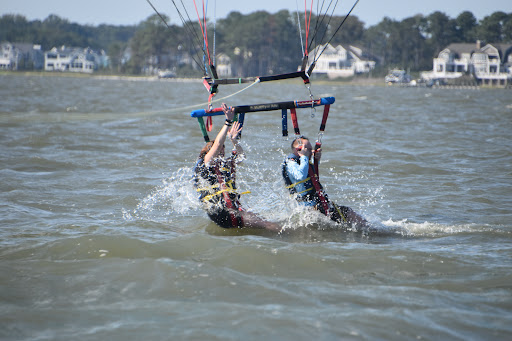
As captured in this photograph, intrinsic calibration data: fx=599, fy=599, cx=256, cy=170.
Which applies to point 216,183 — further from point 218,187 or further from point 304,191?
point 304,191

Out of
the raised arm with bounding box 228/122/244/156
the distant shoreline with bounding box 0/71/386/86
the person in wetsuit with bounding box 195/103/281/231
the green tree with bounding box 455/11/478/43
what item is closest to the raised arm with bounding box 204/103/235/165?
the person in wetsuit with bounding box 195/103/281/231

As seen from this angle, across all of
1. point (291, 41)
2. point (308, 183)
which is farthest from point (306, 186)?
point (291, 41)

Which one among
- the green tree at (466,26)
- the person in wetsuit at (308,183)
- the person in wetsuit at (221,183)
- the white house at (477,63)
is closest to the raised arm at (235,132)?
the person in wetsuit at (221,183)

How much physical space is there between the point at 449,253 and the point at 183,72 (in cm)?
14075

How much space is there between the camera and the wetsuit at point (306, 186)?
290 inches

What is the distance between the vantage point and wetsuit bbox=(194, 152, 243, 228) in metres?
7.29

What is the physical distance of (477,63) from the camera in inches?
4240

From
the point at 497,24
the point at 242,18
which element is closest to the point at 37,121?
the point at 497,24

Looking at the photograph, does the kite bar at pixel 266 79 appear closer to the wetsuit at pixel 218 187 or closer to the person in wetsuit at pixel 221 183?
the person in wetsuit at pixel 221 183

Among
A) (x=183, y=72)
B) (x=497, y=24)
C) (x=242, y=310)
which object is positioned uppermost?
(x=497, y=24)

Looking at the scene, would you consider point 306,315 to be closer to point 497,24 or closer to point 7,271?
point 7,271

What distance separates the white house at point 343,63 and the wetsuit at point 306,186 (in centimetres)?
11640

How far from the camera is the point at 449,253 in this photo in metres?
6.66

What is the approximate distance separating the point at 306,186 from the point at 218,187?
111 centimetres
